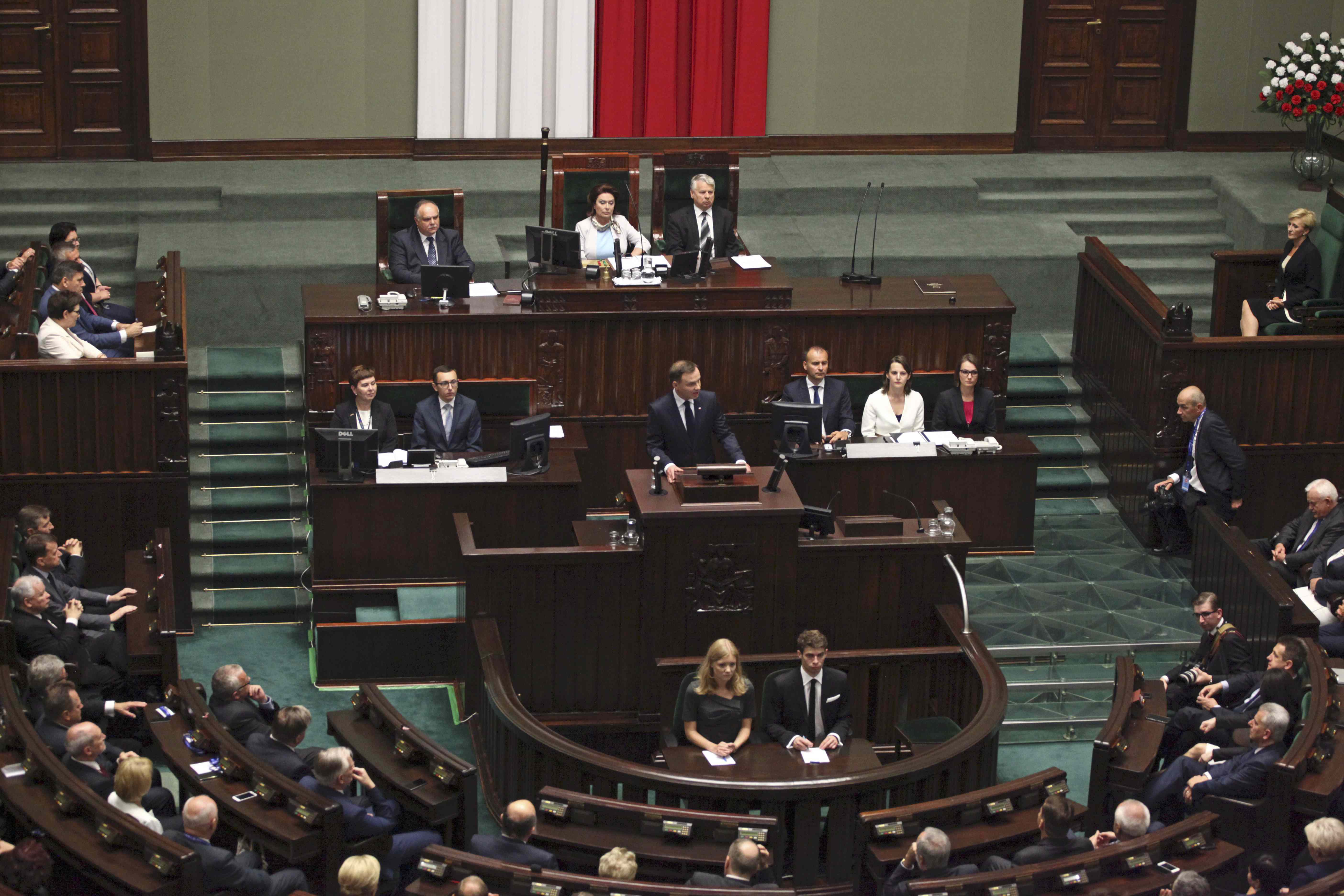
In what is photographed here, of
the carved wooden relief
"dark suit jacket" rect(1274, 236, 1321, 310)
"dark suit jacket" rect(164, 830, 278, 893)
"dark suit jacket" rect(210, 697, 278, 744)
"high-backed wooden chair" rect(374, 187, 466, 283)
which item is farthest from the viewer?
"dark suit jacket" rect(1274, 236, 1321, 310)

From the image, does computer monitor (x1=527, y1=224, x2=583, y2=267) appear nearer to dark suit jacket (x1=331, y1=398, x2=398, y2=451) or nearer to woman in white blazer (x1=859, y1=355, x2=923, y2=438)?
dark suit jacket (x1=331, y1=398, x2=398, y2=451)

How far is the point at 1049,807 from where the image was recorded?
8.05 meters

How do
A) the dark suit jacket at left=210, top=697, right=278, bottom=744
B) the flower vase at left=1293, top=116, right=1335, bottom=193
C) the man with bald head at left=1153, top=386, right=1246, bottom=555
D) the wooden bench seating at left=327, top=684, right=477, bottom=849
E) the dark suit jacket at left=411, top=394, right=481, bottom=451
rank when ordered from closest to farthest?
1. the wooden bench seating at left=327, top=684, right=477, bottom=849
2. the dark suit jacket at left=210, top=697, right=278, bottom=744
3. the dark suit jacket at left=411, top=394, right=481, bottom=451
4. the man with bald head at left=1153, top=386, right=1246, bottom=555
5. the flower vase at left=1293, top=116, right=1335, bottom=193

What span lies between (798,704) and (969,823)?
1.11 meters

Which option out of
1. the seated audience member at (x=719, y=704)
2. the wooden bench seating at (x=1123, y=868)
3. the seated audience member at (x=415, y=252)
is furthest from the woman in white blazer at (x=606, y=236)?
the wooden bench seating at (x=1123, y=868)

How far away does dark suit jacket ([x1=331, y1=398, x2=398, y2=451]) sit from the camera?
431 inches

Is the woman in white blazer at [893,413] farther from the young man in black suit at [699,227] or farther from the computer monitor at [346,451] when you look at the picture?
the computer monitor at [346,451]

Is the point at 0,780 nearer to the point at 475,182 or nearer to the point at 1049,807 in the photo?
the point at 1049,807

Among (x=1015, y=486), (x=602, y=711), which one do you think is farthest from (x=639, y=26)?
(x=602, y=711)

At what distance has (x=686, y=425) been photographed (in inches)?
436

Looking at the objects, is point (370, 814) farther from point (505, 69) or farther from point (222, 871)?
point (505, 69)

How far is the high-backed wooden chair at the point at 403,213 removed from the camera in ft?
39.4

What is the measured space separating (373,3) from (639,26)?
190cm

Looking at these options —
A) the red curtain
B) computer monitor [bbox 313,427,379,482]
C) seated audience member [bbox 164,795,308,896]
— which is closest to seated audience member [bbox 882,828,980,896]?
seated audience member [bbox 164,795,308,896]
